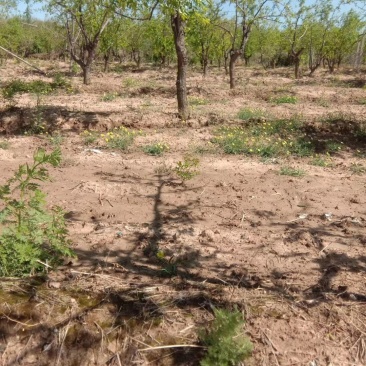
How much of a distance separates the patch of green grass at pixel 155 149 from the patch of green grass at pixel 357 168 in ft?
10.0

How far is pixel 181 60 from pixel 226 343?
7104mm

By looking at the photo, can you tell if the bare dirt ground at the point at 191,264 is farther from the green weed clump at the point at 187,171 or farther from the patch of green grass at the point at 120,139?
the patch of green grass at the point at 120,139

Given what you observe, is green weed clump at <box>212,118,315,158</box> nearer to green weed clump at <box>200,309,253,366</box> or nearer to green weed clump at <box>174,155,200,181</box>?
green weed clump at <box>174,155,200,181</box>

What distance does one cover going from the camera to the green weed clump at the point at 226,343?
6.88 feet

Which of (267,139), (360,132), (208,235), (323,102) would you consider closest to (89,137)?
(267,139)

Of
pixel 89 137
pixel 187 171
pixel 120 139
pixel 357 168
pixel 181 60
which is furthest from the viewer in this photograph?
pixel 181 60

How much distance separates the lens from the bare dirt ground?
7.74 feet

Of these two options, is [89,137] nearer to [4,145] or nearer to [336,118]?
[4,145]

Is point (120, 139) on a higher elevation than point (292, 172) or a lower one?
higher

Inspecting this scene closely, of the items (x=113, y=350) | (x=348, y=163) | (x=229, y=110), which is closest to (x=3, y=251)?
(x=113, y=350)

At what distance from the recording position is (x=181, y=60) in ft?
26.9

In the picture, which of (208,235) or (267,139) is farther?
(267,139)

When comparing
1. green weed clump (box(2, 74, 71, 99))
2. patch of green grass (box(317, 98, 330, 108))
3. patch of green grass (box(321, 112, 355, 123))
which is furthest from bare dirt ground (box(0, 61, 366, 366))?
patch of green grass (box(317, 98, 330, 108))

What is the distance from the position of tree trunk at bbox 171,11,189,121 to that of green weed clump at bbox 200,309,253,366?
259 inches
